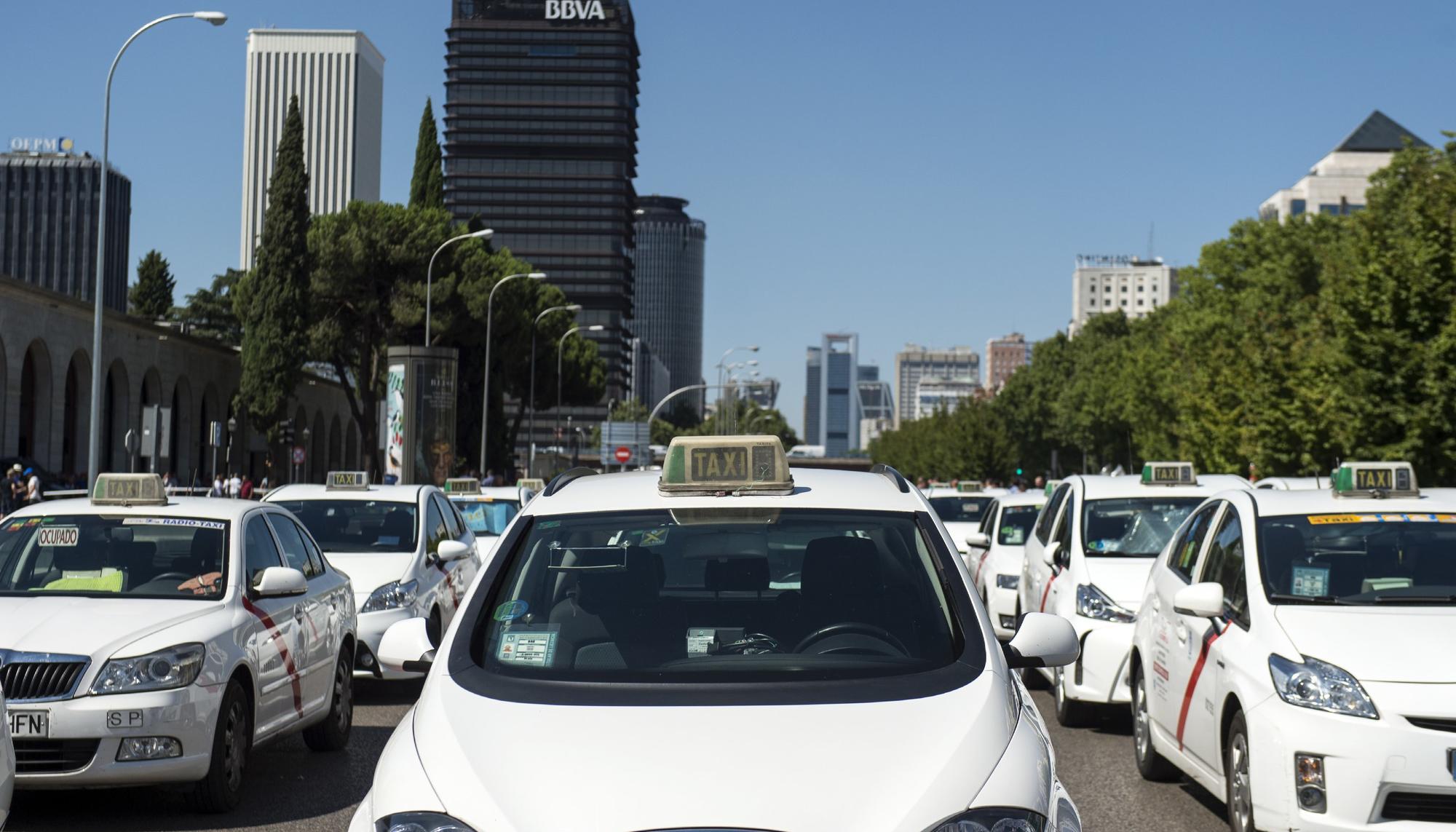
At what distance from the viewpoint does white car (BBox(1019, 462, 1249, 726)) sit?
1034 cm

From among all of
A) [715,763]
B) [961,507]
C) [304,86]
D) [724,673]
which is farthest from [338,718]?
[304,86]

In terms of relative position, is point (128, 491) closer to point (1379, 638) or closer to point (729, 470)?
point (729, 470)

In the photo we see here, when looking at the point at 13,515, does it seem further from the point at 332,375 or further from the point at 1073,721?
the point at 332,375

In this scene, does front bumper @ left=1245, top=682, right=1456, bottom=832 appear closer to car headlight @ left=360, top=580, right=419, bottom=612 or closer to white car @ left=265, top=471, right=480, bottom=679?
white car @ left=265, top=471, right=480, bottom=679

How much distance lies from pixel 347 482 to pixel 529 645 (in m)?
10.5

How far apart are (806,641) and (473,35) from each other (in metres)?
173

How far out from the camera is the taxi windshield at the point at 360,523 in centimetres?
1299

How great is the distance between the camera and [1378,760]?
5.81m

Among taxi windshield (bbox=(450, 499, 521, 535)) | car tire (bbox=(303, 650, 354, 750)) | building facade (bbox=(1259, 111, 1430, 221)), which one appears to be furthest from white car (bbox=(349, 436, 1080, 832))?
building facade (bbox=(1259, 111, 1430, 221))

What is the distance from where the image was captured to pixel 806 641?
422 cm

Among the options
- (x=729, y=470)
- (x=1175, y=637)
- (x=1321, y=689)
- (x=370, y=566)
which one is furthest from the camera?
(x=370, y=566)

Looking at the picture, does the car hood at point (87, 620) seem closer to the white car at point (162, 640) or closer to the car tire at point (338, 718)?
the white car at point (162, 640)

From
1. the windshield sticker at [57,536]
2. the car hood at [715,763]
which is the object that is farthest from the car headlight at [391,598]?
the car hood at [715,763]

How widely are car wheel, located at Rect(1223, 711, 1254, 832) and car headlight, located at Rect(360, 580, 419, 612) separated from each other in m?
6.92
